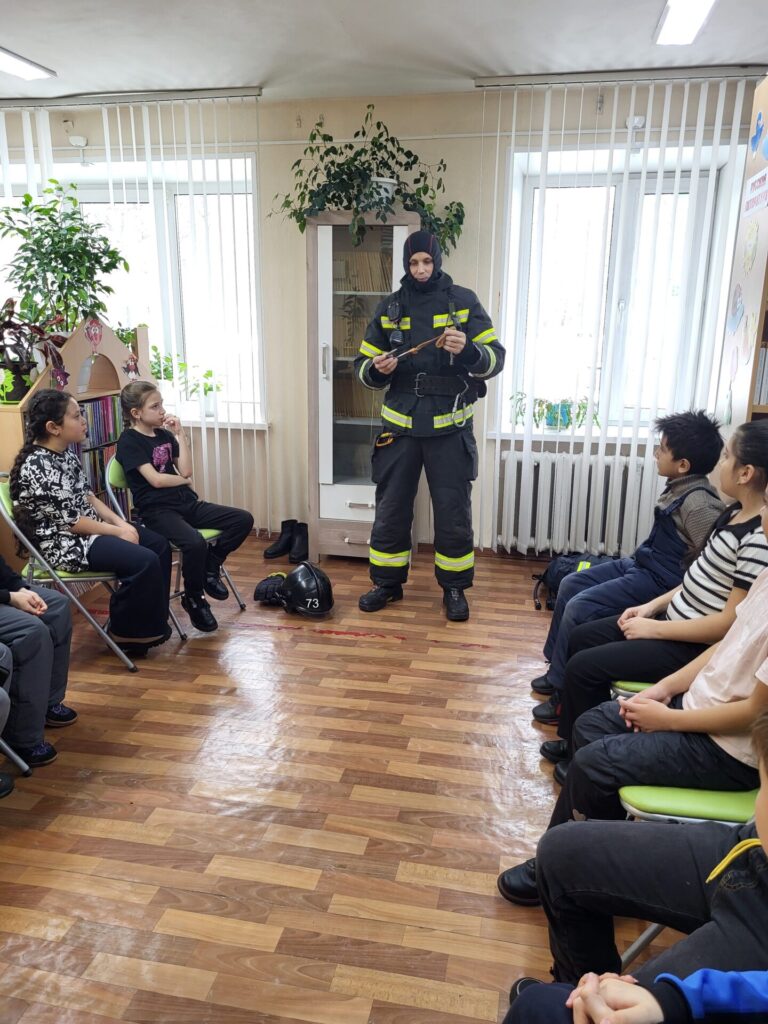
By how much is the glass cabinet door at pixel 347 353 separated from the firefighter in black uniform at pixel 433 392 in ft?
1.93

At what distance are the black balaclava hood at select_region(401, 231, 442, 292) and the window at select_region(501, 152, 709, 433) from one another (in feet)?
2.78

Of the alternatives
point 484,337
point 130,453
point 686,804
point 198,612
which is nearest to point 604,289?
point 484,337

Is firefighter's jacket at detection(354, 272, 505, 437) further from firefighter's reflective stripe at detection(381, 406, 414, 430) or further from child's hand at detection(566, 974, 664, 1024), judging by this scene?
child's hand at detection(566, 974, 664, 1024)

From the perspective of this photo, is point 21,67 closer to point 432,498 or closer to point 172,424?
point 172,424

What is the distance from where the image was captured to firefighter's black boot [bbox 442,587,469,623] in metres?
3.73

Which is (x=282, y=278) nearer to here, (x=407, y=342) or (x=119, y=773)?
(x=407, y=342)

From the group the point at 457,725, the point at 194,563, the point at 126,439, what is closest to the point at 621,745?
the point at 457,725

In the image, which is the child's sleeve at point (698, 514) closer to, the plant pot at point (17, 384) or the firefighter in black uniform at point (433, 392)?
the firefighter in black uniform at point (433, 392)

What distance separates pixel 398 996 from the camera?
63.9 inches

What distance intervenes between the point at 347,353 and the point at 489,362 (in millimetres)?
1103

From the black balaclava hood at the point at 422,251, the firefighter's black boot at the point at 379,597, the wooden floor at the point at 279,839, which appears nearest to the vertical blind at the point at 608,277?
the black balaclava hood at the point at 422,251

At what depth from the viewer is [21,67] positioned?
13.0 ft

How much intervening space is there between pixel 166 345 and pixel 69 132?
1413 mm

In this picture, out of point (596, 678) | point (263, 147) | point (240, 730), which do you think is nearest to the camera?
point (596, 678)
